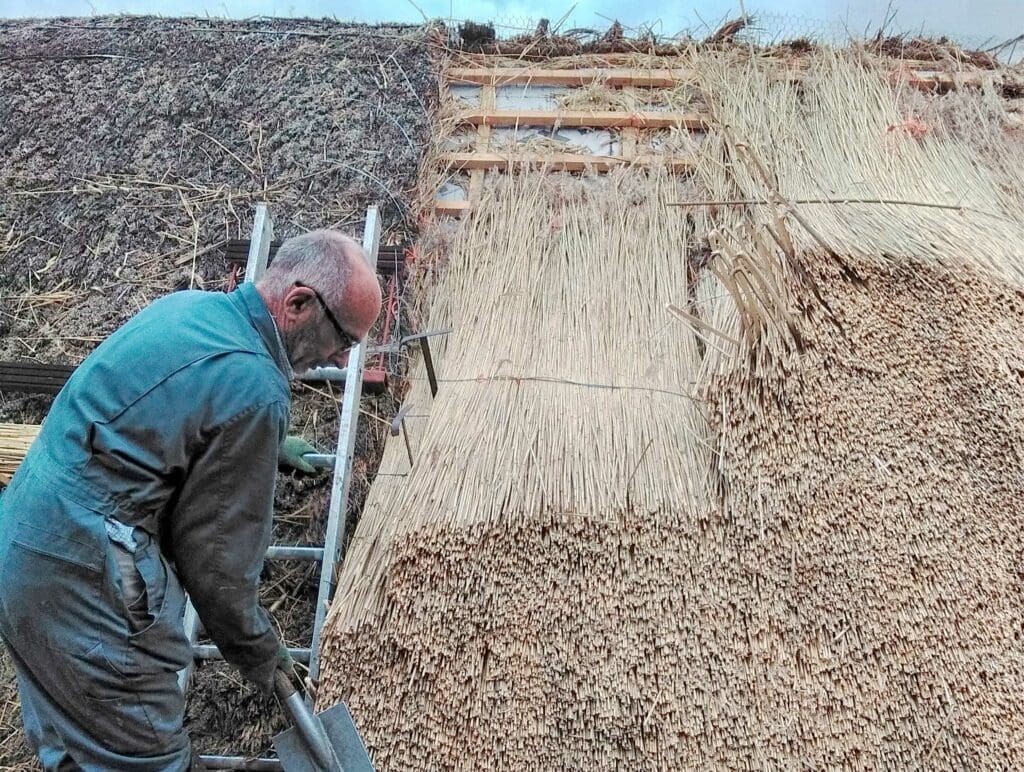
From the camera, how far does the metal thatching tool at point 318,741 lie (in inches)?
72.5

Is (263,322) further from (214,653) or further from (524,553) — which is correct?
(214,653)

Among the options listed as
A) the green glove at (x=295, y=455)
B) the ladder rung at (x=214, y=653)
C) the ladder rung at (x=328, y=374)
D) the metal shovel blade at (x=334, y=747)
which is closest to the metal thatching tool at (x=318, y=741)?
the metal shovel blade at (x=334, y=747)

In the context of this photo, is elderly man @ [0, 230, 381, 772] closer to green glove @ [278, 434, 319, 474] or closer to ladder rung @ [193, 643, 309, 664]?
ladder rung @ [193, 643, 309, 664]

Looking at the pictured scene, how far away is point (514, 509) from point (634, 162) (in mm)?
1640

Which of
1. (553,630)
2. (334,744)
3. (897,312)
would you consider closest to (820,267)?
(897,312)

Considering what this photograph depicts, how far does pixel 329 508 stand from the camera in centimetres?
241

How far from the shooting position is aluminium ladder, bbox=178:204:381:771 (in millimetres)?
2117

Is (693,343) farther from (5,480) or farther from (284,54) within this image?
(284,54)

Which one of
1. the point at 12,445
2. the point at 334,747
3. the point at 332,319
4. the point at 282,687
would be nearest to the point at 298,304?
the point at 332,319

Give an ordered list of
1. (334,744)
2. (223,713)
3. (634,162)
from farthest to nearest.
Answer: (634,162) → (223,713) → (334,744)

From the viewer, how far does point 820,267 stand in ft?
7.88

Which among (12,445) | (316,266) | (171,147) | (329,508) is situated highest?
(171,147)

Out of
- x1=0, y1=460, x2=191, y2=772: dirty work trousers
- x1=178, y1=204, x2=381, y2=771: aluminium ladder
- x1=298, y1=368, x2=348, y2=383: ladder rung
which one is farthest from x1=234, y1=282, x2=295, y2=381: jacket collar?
x1=298, y1=368, x2=348, y2=383: ladder rung

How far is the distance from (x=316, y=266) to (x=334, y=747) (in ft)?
3.53
